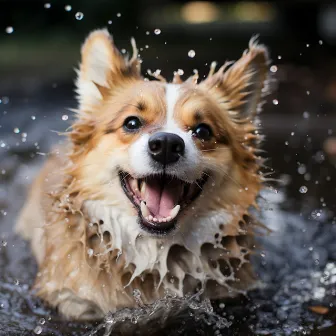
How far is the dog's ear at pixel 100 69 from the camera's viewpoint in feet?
10.7

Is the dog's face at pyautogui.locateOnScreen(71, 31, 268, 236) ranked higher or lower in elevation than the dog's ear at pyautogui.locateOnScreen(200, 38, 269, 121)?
lower

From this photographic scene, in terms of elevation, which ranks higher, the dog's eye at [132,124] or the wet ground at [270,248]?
the dog's eye at [132,124]

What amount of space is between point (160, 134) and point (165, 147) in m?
0.06

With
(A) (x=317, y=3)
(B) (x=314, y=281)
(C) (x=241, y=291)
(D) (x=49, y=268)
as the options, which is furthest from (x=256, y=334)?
(A) (x=317, y=3)

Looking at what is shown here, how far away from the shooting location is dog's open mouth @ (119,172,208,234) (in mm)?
2930

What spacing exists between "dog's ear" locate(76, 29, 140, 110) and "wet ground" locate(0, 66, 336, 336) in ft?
1.81

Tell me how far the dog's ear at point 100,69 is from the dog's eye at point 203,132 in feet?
1.70

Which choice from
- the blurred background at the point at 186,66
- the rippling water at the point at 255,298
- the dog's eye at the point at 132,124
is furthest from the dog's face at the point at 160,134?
the rippling water at the point at 255,298

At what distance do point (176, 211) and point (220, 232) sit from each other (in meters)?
0.36

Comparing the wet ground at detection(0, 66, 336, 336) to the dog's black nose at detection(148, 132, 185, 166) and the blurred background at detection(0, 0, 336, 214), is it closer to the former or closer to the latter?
the blurred background at detection(0, 0, 336, 214)

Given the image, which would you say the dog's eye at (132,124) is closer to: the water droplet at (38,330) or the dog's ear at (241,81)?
the dog's ear at (241,81)

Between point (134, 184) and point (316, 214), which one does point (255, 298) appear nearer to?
point (134, 184)

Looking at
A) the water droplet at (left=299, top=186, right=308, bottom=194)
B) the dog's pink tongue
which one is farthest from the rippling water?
the dog's pink tongue

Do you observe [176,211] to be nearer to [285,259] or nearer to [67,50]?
[285,259]
